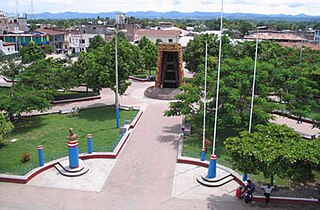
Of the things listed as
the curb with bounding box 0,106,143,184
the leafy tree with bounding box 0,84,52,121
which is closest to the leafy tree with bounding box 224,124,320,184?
the curb with bounding box 0,106,143,184

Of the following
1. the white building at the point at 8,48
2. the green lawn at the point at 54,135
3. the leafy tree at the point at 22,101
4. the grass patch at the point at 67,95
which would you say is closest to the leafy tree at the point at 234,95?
the green lawn at the point at 54,135

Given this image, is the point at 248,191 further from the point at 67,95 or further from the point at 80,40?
the point at 80,40

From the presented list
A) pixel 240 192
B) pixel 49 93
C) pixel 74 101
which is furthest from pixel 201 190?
pixel 74 101

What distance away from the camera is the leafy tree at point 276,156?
543 inches

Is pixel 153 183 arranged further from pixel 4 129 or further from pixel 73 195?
pixel 4 129

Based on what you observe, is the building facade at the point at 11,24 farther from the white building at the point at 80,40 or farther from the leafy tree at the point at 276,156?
the leafy tree at the point at 276,156

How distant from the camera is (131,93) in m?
39.3

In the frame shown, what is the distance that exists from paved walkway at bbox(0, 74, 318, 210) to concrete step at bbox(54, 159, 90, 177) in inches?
24.0

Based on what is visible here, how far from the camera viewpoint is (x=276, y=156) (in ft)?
45.4

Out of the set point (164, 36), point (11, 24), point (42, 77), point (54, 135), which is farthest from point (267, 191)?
point (11, 24)

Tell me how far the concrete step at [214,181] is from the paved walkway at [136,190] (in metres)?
0.29

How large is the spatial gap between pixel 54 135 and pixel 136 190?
1059 cm

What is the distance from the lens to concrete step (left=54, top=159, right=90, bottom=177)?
18.3 meters

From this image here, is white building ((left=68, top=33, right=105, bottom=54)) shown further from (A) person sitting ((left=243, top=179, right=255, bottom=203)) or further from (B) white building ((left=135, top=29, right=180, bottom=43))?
(A) person sitting ((left=243, top=179, right=255, bottom=203))
